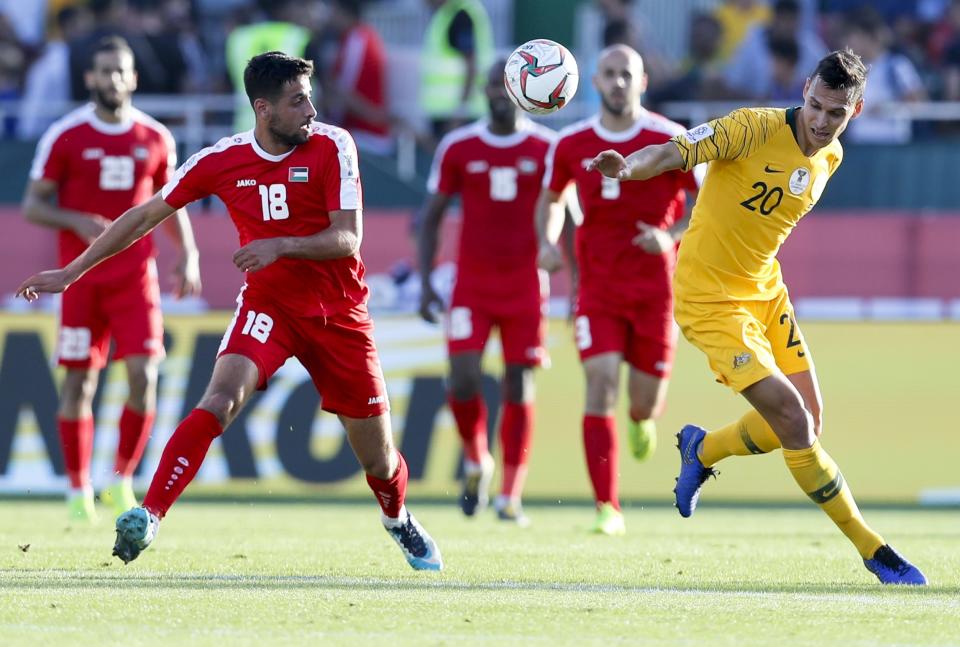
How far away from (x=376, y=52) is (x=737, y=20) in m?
3.75

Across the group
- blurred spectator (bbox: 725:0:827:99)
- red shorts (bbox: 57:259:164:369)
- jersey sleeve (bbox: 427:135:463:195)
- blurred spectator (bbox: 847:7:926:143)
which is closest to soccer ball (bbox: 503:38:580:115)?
jersey sleeve (bbox: 427:135:463:195)

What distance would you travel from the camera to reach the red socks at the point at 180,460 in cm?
752

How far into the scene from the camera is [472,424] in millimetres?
11961

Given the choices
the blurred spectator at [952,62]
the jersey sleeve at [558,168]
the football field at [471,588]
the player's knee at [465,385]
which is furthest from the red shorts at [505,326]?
the blurred spectator at [952,62]

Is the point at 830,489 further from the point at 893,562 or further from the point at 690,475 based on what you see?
the point at 690,475

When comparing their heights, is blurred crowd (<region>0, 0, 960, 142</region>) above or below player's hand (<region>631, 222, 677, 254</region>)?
above

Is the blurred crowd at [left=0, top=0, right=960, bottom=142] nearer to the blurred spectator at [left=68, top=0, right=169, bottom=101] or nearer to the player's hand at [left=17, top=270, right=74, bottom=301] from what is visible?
the blurred spectator at [left=68, top=0, right=169, bottom=101]

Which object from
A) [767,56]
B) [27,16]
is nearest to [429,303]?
[767,56]

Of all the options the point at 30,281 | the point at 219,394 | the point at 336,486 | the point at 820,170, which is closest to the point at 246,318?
the point at 219,394

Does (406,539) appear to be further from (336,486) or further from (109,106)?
(336,486)

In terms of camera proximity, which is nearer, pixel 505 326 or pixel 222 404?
pixel 222 404

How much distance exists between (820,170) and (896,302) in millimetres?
8068

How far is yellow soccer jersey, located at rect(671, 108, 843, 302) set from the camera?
813cm

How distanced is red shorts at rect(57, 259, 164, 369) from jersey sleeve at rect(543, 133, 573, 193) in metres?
2.49
